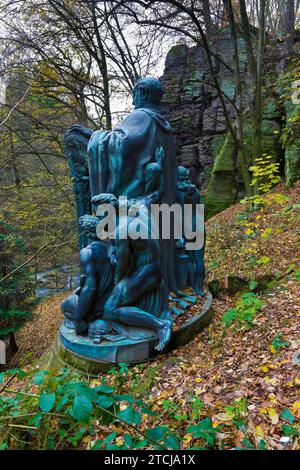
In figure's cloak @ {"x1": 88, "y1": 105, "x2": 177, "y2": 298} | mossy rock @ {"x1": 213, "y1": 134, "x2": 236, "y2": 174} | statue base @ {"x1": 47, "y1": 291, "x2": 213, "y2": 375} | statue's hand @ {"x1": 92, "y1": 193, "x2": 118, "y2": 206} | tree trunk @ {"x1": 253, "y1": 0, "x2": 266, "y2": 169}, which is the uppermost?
tree trunk @ {"x1": 253, "y1": 0, "x2": 266, "y2": 169}

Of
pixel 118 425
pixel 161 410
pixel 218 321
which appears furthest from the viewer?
pixel 218 321

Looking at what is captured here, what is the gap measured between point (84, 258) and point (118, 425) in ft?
6.01

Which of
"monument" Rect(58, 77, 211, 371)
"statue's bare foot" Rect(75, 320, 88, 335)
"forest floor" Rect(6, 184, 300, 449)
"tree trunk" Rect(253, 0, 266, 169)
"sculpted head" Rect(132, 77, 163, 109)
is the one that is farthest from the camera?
"tree trunk" Rect(253, 0, 266, 169)

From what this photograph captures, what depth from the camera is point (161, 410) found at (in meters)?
2.77

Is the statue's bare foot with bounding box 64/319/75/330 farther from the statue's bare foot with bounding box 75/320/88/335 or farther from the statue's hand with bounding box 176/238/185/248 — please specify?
the statue's hand with bounding box 176/238/185/248

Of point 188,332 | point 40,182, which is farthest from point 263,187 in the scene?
point 40,182

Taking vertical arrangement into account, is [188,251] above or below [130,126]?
below

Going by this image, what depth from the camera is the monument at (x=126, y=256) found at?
3549mm

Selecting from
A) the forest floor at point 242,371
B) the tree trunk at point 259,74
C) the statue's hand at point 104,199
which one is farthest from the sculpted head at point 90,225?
the tree trunk at point 259,74

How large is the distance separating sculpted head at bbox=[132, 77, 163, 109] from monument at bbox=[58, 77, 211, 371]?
1cm

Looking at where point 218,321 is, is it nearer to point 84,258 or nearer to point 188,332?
point 188,332

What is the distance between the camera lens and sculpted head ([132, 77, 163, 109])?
434 cm

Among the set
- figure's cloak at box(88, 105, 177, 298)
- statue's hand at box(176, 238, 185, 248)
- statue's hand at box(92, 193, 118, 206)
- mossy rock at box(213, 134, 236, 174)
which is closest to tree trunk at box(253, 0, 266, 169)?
mossy rock at box(213, 134, 236, 174)
